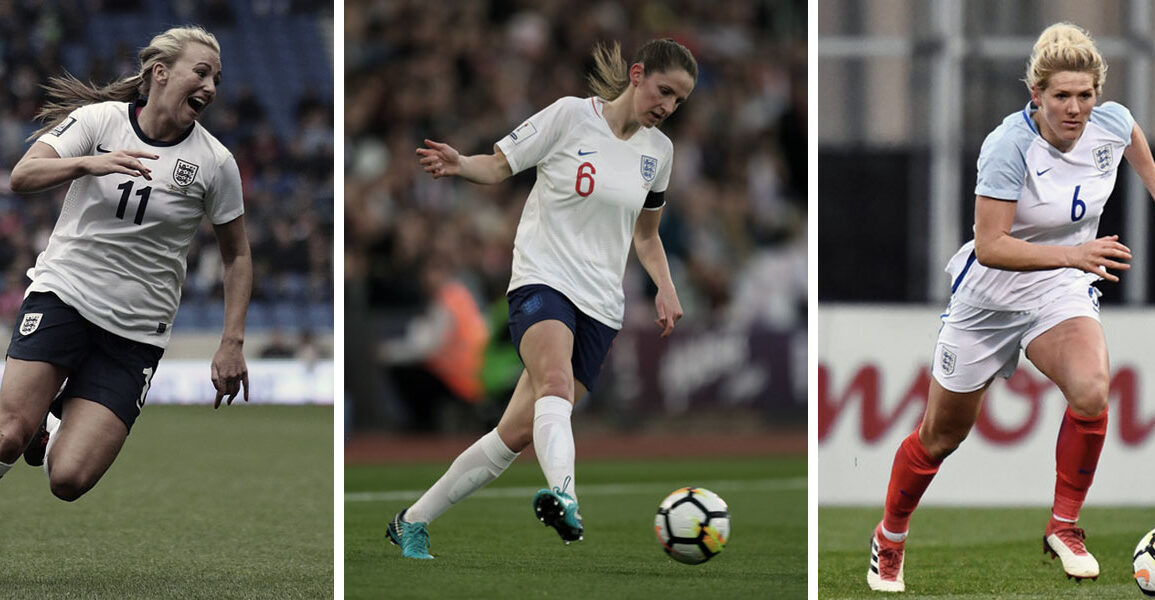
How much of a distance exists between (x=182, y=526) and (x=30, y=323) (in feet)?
7.31

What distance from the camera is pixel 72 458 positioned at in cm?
550

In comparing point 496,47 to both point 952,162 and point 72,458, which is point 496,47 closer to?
point 952,162

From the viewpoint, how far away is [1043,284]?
5.57 meters

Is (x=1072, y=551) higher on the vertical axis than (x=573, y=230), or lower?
lower

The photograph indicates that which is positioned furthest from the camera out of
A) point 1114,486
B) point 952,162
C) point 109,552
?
point 952,162

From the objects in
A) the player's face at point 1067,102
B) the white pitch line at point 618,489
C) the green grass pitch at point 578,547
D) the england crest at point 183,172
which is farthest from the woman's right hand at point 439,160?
the white pitch line at point 618,489

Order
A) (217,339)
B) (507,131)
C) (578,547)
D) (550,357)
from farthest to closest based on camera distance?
(217,339) < (507,131) < (578,547) < (550,357)

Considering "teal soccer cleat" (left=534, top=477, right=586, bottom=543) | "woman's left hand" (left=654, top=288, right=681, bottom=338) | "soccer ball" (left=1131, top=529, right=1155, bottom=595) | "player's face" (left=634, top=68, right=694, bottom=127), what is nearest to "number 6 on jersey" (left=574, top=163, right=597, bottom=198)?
"player's face" (left=634, top=68, right=694, bottom=127)

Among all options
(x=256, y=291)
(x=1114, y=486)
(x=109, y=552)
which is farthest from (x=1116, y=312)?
(x=256, y=291)

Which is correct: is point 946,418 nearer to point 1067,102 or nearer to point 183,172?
point 1067,102

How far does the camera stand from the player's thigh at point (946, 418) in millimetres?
5715

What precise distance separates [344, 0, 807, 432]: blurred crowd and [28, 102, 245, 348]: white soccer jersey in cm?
853

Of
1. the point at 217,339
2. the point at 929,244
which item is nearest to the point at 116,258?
the point at 929,244

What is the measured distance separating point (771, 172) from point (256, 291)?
626cm
